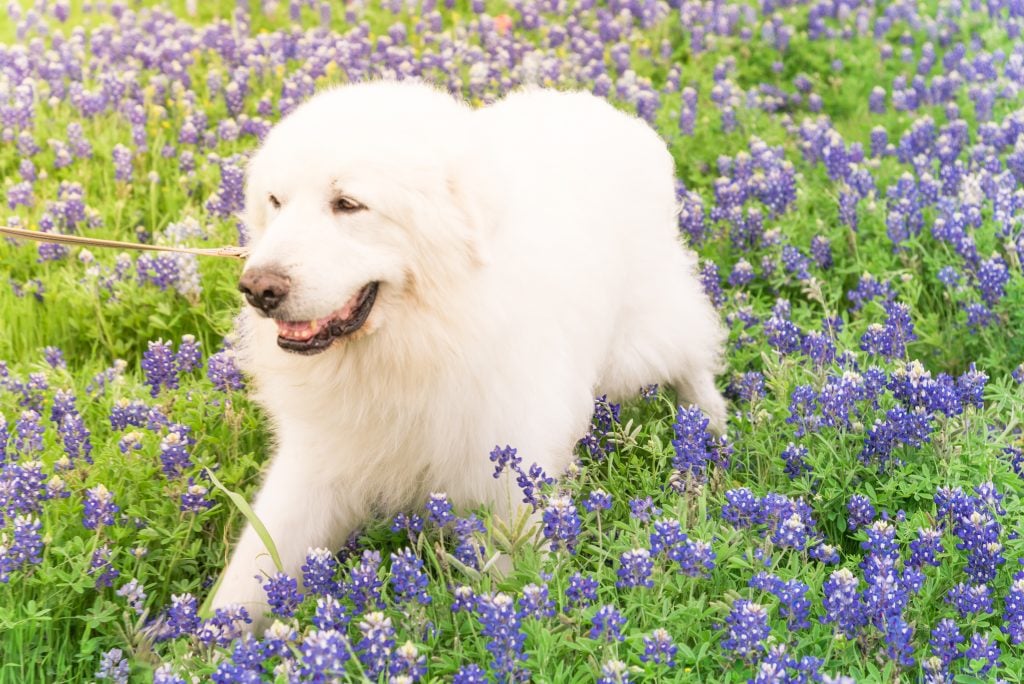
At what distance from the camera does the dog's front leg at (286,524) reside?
3424mm

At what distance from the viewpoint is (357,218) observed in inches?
119

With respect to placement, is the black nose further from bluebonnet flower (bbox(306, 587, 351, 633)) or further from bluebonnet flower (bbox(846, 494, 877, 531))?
bluebonnet flower (bbox(846, 494, 877, 531))

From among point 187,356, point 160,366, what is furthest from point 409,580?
point 187,356

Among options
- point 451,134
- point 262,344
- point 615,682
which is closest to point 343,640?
point 615,682

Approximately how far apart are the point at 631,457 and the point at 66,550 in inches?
66.3

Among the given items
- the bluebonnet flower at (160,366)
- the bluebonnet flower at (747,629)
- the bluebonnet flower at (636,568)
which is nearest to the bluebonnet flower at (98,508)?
the bluebonnet flower at (160,366)

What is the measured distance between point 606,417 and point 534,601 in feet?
4.44

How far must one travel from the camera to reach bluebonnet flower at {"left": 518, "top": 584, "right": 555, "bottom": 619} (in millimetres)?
2783

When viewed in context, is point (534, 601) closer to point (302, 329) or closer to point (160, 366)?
point (302, 329)

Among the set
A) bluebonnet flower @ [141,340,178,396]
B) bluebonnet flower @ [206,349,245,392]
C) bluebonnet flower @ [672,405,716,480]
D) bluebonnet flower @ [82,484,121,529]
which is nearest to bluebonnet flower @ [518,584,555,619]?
bluebonnet flower @ [672,405,716,480]

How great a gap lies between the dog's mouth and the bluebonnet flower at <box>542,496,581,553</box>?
697mm

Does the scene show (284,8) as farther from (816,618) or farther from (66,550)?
(816,618)

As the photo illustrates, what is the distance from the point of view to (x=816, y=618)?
303 cm

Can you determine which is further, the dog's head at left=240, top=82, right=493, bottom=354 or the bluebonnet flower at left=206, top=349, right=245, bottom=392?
the bluebonnet flower at left=206, top=349, right=245, bottom=392
